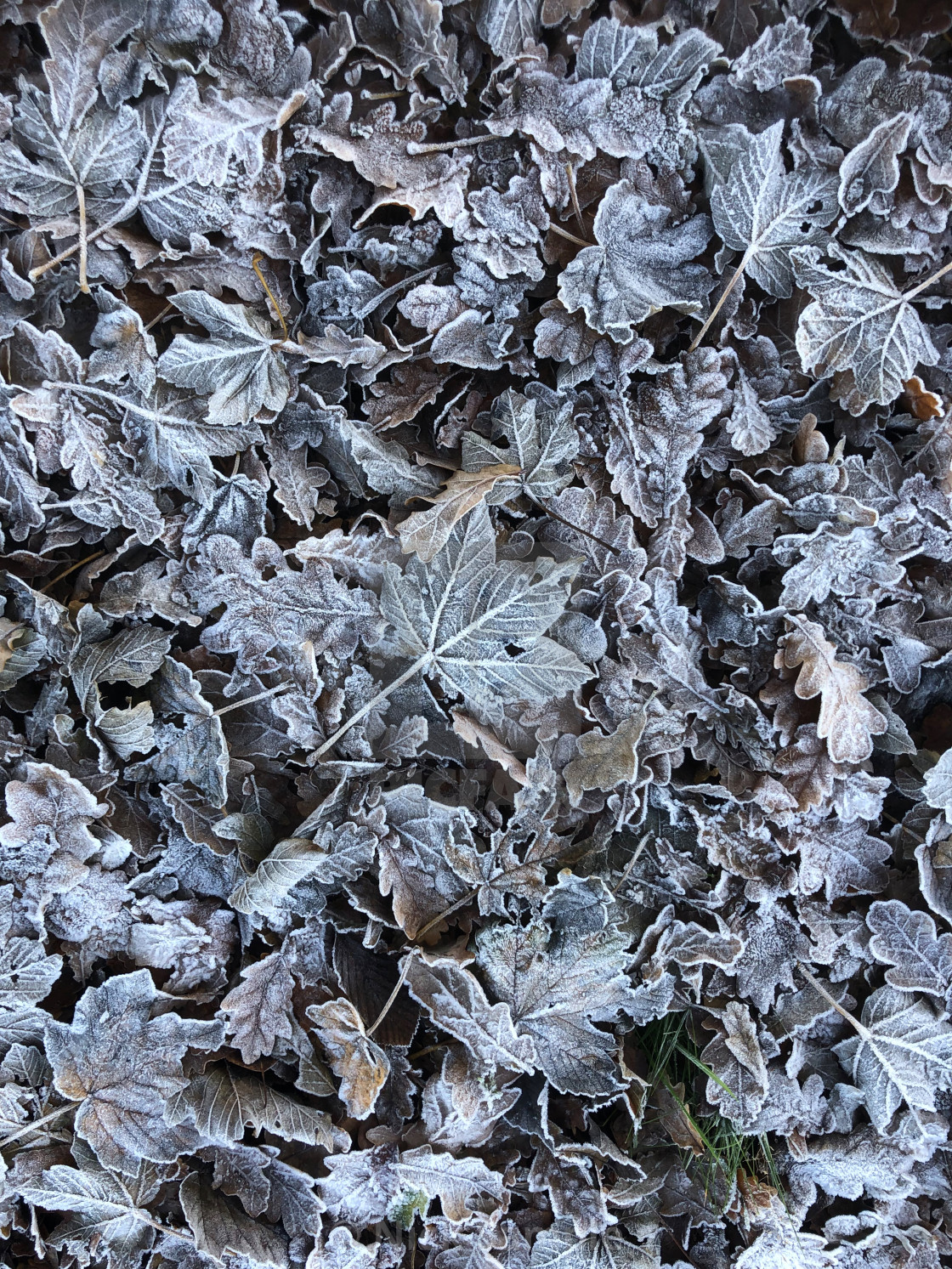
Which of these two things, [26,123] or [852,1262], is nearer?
[26,123]

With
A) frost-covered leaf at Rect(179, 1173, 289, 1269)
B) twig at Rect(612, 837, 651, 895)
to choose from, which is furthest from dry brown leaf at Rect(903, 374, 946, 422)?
frost-covered leaf at Rect(179, 1173, 289, 1269)

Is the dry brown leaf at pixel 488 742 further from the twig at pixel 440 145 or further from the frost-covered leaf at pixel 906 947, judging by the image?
the twig at pixel 440 145

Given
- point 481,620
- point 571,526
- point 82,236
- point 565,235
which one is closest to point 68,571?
point 82,236

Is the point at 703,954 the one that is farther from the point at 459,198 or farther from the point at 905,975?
the point at 459,198

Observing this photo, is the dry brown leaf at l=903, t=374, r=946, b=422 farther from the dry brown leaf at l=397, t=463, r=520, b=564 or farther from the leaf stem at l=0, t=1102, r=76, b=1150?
the leaf stem at l=0, t=1102, r=76, b=1150

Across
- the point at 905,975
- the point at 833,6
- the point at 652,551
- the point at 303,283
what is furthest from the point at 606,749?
the point at 833,6

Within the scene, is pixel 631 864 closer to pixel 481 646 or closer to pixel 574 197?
pixel 481 646

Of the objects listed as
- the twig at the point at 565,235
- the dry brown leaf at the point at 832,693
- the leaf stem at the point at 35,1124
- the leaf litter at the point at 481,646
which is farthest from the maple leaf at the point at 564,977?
the twig at the point at 565,235
